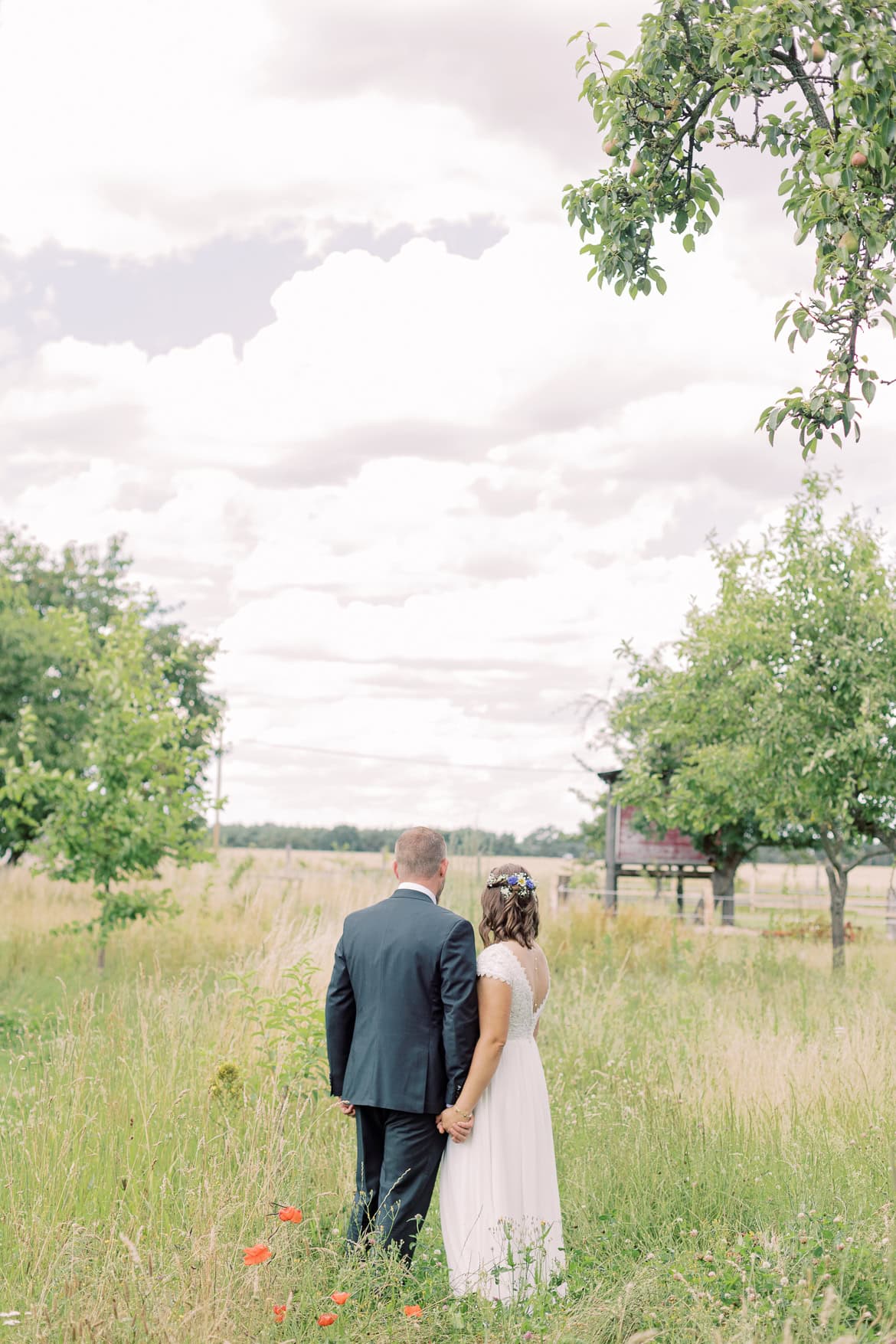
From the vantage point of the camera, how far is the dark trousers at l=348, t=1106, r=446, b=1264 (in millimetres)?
4816

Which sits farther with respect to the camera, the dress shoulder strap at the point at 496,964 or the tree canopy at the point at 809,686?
the tree canopy at the point at 809,686

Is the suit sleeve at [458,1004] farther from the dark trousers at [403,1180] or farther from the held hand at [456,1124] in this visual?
the dark trousers at [403,1180]

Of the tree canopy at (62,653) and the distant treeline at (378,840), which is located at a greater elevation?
the tree canopy at (62,653)

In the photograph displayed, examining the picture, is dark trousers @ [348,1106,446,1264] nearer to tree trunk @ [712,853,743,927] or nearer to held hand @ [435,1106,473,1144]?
held hand @ [435,1106,473,1144]

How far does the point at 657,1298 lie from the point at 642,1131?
2130 mm

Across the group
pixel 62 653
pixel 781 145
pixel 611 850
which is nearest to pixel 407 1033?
pixel 781 145

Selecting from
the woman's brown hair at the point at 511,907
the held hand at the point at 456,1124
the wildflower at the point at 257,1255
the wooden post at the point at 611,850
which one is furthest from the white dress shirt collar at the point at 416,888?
the wooden post at the point at 611,850

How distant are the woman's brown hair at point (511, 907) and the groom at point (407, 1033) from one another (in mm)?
215

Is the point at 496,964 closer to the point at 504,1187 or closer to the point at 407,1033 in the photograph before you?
the point at 407,1033

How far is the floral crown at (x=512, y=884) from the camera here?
5.02 meters

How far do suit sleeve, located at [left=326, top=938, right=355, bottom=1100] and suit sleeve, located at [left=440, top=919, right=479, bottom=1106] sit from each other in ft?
1.66

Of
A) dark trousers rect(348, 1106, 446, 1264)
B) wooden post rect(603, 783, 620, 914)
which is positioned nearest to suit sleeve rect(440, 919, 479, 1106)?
dark trousers rect(348, 1106, 446, 1264)

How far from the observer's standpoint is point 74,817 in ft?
44.4

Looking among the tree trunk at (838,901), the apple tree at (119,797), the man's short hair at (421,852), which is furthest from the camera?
the tree trunk at (838,901)
